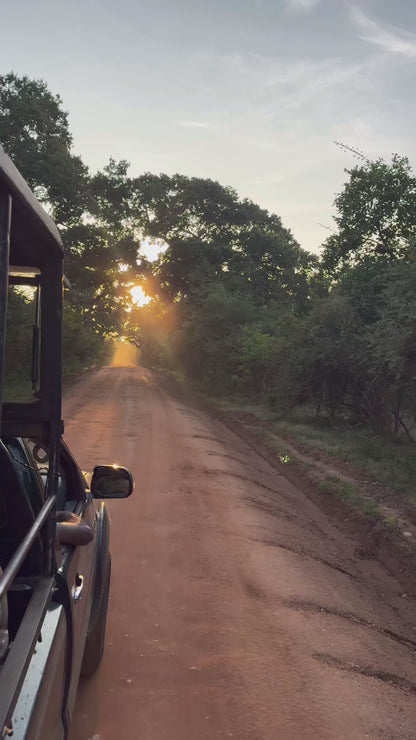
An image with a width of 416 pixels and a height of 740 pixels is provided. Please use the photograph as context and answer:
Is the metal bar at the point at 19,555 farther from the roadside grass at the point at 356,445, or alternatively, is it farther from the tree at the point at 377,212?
the tree at the point at 377,212

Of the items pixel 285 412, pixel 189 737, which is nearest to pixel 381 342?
pixel 285 412

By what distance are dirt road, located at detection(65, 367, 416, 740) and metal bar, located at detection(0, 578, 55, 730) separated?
155 centimetres

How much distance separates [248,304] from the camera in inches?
1161

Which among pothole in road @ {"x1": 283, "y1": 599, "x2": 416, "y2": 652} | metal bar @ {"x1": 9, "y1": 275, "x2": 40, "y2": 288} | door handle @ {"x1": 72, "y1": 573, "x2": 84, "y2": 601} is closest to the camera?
metal bar @ {"x1": 9, "y1": 275, "x2": 40, "y2": 288}

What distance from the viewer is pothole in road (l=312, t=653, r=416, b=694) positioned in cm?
421

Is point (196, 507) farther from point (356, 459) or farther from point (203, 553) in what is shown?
point (356, 459)

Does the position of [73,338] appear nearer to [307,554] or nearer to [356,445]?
[356,445]

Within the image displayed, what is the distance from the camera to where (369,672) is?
4.28m

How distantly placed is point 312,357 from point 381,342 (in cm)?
401

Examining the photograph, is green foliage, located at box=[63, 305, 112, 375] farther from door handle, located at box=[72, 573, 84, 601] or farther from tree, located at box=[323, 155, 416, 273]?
door handle, located at box=[72, 573, 84, 601]

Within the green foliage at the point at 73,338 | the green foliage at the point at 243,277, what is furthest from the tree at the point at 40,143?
the green foliage at the point at 73,338

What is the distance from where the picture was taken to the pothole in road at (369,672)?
4215 mm

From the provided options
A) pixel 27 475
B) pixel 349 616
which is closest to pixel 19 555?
pixel 27 475

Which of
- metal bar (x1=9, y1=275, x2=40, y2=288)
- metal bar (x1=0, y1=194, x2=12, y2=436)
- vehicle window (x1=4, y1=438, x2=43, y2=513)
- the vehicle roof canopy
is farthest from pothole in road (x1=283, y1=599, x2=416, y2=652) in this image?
metal bar (x1=0, y1=194, x2=12, y2=436)
